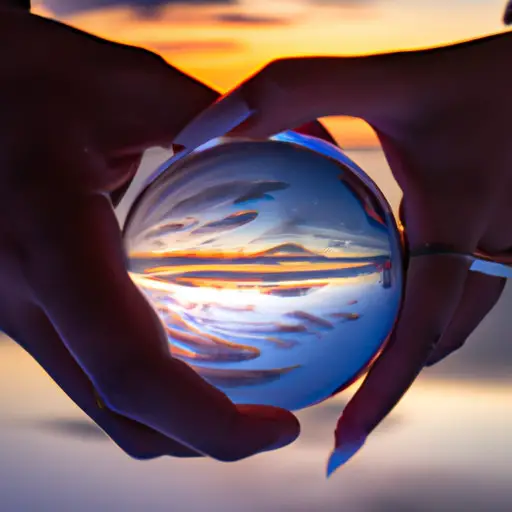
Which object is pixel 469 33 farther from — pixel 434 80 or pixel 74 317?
pixel 74 317

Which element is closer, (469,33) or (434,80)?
(434,80)

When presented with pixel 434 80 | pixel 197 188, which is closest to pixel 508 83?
pixel 434 80

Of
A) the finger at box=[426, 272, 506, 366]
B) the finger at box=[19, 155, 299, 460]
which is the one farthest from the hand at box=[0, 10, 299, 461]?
the finger at box=[426, 272, 506, 366]

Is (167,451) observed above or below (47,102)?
below

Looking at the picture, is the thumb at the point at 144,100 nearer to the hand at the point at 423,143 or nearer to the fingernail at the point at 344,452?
the hand at the point at 423,143

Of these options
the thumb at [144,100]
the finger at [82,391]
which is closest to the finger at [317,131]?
the thumb at [144,100]

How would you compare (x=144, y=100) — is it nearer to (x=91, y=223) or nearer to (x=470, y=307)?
(x=91, y=223)

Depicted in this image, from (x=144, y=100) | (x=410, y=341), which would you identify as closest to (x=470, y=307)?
(x=410, y=341)
